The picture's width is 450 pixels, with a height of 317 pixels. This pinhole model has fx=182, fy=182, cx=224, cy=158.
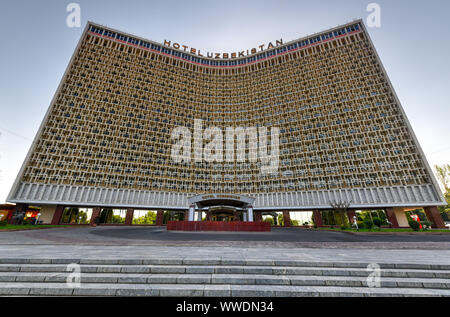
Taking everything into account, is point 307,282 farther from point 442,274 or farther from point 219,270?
point 442,274

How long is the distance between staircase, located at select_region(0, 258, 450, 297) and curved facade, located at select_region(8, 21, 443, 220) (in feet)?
139

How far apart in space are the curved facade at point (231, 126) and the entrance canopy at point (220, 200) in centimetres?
1553

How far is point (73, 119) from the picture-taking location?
154 feet

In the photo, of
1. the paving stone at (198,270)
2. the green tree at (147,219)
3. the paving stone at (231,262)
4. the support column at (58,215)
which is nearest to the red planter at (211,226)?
the paving stone at (231,262)

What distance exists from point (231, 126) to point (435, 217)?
51849mm

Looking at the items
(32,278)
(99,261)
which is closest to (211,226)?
(99,261)

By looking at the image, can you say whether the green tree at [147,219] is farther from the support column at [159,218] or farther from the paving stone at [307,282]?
the paving stone at [307,282]

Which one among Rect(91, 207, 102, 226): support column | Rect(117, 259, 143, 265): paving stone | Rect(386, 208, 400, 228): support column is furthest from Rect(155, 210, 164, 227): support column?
Rect(386, 208, 400, 228): support column

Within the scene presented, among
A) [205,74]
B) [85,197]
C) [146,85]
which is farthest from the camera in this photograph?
[205,74]

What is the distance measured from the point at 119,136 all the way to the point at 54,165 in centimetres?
1522

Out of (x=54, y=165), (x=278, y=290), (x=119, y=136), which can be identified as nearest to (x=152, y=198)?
(x=119, y=136)

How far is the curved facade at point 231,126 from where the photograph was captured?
4206cm

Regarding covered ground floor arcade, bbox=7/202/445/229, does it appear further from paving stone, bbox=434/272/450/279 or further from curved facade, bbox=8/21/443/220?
paving stone, bbox=434/272/450/279

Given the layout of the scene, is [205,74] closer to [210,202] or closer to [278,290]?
[210,202]
